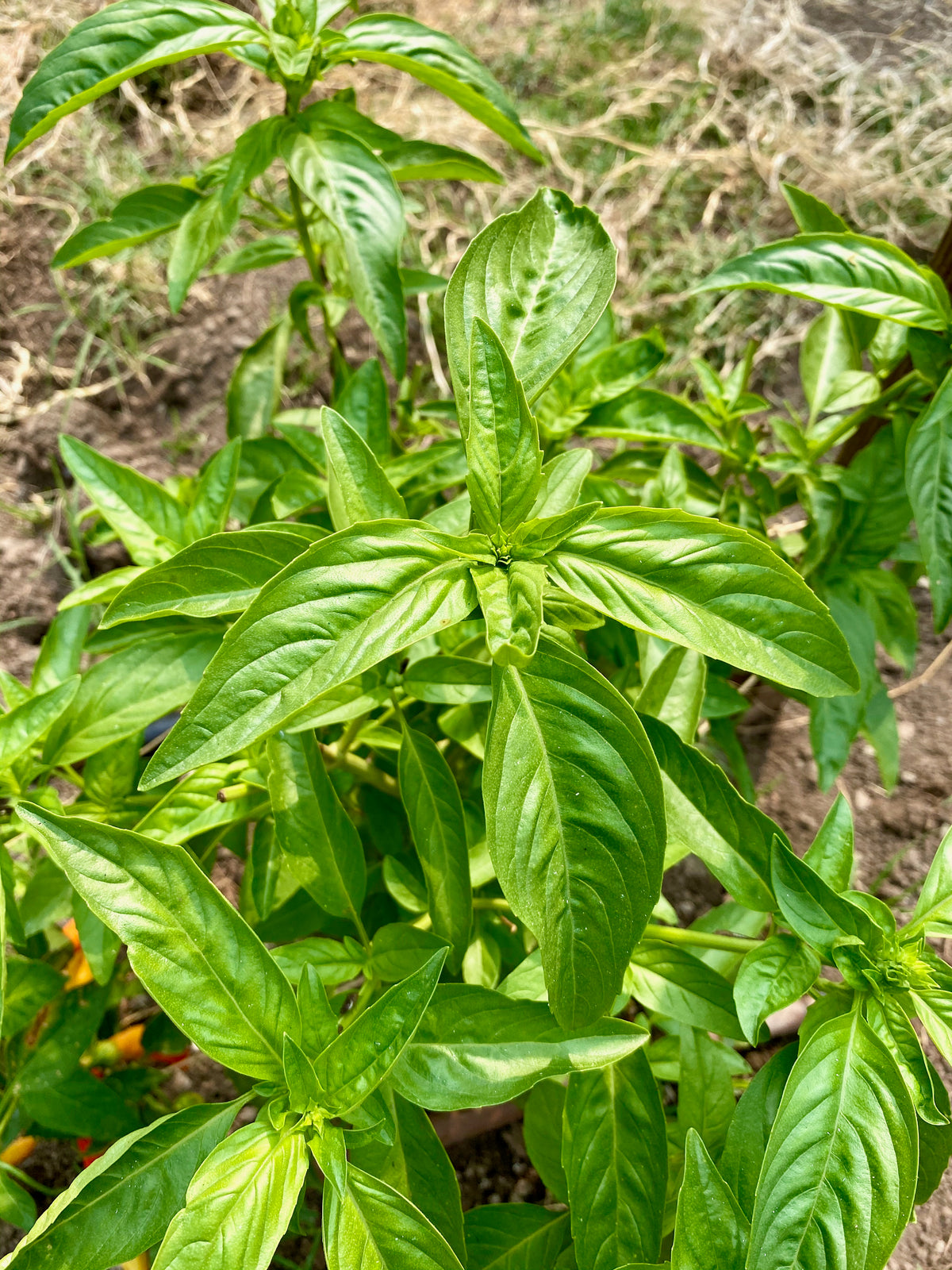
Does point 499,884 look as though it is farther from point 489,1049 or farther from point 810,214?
point 810,214

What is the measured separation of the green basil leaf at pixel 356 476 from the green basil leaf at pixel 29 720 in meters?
0.42

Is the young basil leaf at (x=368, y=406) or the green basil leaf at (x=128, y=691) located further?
the young basil leaf at (x=368, y=406)

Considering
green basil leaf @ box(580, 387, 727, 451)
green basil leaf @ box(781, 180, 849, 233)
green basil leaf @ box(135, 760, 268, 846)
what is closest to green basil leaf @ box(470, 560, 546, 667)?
green basil leaf @ box(135, 760, 268, 846)

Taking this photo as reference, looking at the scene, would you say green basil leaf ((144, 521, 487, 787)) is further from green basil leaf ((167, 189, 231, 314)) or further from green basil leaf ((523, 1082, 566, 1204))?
green basil leaf ((523, 1082, 566, 1204))

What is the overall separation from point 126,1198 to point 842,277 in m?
1.27

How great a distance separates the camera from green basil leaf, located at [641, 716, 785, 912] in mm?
1028

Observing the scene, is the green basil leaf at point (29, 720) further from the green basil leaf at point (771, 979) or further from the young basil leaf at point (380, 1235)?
the green basil leaf at point (771, 979)

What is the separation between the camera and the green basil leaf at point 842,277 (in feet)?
3.73

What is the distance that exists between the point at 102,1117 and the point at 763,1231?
0.84 meters

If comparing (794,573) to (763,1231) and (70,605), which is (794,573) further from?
(70,605)

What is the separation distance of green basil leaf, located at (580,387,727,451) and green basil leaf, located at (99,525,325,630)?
584 millimetres

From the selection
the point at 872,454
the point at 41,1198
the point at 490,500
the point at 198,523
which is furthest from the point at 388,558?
the point at 41,1198

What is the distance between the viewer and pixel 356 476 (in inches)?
38.6

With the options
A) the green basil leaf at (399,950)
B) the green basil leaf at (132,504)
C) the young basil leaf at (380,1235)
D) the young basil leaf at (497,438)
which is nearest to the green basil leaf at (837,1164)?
the young basil leaf at (380,1235)
